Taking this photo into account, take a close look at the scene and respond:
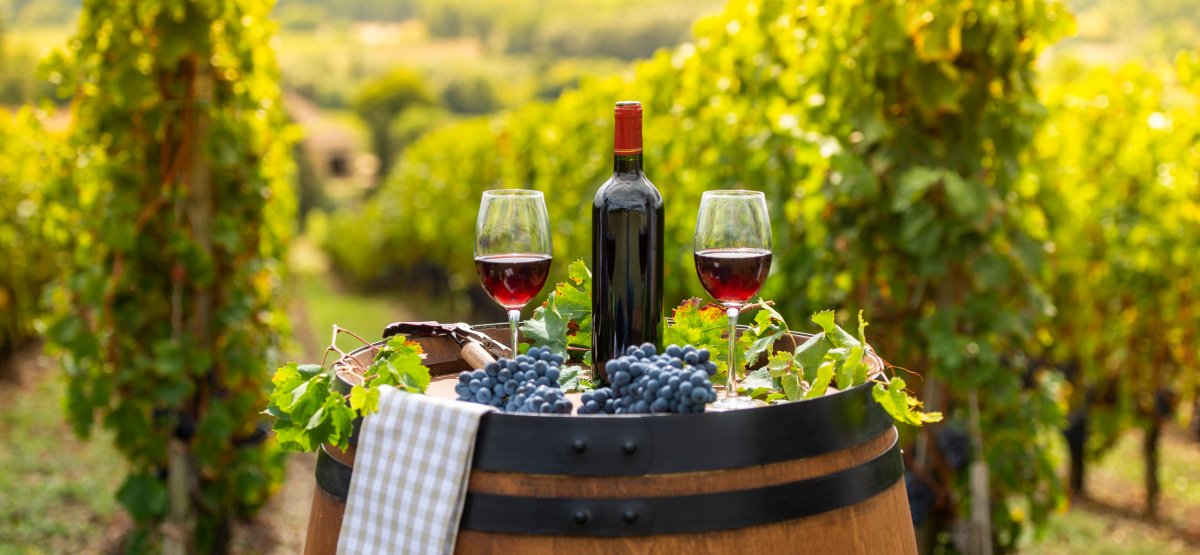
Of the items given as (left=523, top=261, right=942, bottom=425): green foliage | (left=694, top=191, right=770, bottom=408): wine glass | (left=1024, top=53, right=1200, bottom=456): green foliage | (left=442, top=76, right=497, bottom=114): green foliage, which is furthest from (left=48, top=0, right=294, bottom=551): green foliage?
(left=442, top=76, right=497, bottom=114): green foliage

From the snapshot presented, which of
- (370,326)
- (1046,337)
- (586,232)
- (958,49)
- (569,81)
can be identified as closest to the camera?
(958,49)

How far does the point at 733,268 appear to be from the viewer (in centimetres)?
186

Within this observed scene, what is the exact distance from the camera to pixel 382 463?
164 cm

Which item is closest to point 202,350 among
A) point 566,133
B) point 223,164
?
point 223,164

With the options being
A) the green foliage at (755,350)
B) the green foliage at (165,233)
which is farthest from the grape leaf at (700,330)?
the green foliage at (165,233)

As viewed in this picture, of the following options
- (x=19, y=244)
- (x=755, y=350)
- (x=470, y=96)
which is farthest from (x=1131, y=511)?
(x=470, y=96)

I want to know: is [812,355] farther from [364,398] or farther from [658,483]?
[364,398]

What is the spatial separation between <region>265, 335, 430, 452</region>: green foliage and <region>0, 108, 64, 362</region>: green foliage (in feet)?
24.8

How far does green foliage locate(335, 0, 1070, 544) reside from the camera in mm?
3623

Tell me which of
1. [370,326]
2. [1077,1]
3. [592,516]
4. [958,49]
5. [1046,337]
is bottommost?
[370,326]

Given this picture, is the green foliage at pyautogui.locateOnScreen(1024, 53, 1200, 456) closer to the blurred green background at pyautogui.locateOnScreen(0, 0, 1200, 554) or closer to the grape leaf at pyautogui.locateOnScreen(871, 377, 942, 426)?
the blurred green background at pyautogui.locateOnScreen(0, 0, 1200, 554)

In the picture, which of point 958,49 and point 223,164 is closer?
point 958,49

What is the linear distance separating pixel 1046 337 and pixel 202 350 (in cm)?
311

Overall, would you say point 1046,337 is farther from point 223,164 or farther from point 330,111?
point 330,111
